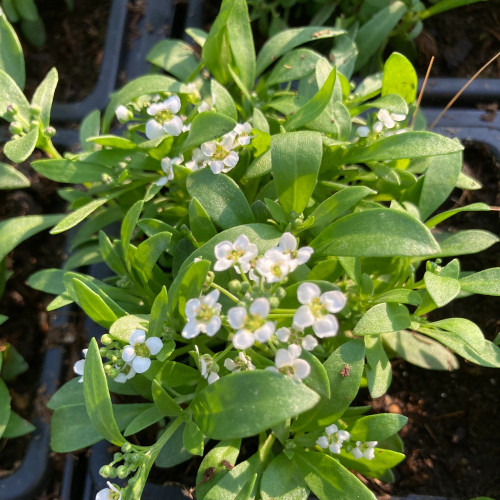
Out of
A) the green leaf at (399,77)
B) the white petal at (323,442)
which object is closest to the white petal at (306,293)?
the white petal at (323,442)

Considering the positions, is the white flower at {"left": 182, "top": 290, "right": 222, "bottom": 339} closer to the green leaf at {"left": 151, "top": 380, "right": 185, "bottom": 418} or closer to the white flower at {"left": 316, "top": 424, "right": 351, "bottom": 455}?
the green leaf at {"left": 151, "top": 380, "right": 185, "bottom": 418}

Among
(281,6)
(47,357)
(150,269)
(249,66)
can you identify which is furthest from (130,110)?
(281,6)

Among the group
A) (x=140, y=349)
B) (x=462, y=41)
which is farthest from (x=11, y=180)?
(x=462, y=41)

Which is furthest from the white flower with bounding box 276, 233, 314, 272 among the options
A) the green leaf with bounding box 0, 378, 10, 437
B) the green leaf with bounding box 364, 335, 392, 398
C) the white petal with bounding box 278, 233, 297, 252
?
the green leaf with bounding box 0, 378, 10, 437

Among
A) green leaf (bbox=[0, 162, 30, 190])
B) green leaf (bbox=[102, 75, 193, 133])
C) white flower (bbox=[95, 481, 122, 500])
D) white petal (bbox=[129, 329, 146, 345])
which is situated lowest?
white flower (bbox=[95, 481, 122, 500])

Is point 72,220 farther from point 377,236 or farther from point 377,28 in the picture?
point 377,28

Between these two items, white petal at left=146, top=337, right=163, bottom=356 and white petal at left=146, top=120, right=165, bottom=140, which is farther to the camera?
white petal at left=146, top=120, right=165, bottom=140
